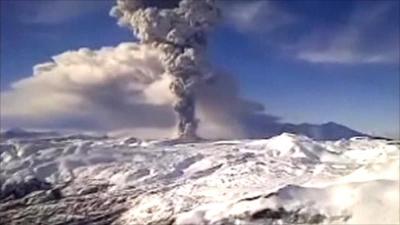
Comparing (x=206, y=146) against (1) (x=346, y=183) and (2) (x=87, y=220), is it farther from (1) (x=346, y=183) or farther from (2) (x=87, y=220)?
(1) (x=346, y=183)

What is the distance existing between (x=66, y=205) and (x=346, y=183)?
2710 cm

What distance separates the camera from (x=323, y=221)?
109ft

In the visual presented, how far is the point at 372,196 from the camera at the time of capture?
33375 mm

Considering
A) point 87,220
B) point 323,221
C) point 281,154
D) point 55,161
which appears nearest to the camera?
point 323,221

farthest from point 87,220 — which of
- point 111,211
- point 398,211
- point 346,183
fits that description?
point 398,211

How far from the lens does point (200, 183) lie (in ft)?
197

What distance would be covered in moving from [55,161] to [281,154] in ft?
94.8

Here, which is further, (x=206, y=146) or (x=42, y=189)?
(x=206, y=146)

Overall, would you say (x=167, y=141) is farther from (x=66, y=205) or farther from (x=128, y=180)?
(x=66, y=205)

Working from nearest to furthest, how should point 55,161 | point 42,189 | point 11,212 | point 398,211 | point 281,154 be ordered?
point 398,211 → point 11,212 → point 42,189 → point 281,154 → point 55,161

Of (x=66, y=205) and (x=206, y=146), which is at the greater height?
(x=206, y=146)

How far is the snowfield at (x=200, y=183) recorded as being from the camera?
114ft

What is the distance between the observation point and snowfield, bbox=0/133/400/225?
1369 inches

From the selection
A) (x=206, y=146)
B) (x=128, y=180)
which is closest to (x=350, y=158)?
(x=128, y=180)
